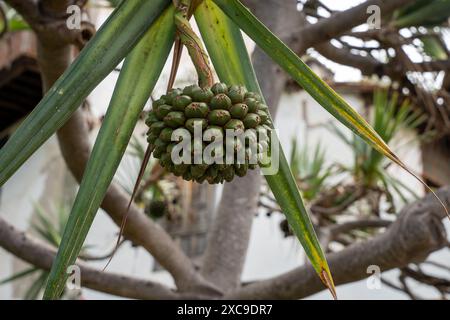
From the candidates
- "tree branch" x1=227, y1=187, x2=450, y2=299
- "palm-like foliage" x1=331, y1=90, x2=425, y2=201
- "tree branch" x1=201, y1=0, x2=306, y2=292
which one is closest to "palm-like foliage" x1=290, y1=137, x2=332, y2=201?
"palm-like foliage" x1=331, y1=90, x2=425, y2=201

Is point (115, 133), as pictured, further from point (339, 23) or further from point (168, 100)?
point (339, 23)

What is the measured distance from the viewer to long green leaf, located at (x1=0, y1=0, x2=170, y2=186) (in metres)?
0.94

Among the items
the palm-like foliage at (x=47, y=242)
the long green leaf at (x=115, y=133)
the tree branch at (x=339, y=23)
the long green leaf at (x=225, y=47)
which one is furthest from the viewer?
the palm-like foliage at (x=47, y=242)

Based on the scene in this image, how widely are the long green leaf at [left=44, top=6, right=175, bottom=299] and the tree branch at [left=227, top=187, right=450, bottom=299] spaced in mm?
1175

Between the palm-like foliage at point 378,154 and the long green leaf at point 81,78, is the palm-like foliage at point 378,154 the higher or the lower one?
the higher one

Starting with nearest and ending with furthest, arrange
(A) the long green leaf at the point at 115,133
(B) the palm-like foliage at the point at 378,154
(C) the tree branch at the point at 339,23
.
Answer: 1. (A) the long green leaf at the point at 115,133
2. (C) the tree branch at the point at 339,23
3. (B) the palm-like foliage at the point at 378,154

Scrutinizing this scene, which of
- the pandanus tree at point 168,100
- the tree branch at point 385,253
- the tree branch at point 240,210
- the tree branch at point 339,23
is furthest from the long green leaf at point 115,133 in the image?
the tree branch at point 240,210

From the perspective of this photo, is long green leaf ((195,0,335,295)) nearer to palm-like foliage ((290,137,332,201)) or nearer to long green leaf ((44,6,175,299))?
long green leaf ((44,6,175,299))

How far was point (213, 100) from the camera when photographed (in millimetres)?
1030

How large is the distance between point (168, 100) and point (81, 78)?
0.14 meters

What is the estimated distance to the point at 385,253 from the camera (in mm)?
2094

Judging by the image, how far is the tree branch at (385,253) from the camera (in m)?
2.00

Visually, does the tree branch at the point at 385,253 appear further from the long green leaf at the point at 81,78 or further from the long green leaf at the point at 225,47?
the long green leaf at the point at 81,78
